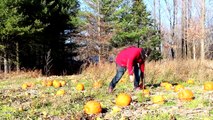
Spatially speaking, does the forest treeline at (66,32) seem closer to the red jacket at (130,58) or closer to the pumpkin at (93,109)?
the red jacket at (130,58)

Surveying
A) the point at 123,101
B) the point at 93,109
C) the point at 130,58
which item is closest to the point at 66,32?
the point at 130,58

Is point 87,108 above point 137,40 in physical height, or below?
below

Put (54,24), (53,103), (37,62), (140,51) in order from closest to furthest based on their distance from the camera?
(53,103) → (140,51) → (54,24) → (37,62)

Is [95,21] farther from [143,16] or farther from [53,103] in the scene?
[53,103]

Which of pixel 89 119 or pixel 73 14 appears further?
pixel 73 14

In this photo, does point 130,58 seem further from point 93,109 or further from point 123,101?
point 93,109

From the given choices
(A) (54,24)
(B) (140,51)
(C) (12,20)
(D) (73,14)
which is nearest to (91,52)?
(D) (73,14)

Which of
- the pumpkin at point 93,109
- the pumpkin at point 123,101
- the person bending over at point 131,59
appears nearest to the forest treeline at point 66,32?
the person bending over at point 131,59

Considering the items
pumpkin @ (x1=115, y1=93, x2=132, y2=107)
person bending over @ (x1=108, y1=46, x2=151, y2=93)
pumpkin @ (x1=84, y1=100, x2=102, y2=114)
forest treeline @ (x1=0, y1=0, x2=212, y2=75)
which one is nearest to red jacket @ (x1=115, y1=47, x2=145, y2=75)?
person bending over @ (x1=108, y1=46, x2=151, y2=93)

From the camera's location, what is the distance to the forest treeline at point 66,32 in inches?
870

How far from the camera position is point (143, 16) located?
40.1 meters

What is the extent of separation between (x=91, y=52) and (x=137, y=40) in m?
8.86

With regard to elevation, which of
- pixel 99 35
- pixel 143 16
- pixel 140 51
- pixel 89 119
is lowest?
pixel 89 119

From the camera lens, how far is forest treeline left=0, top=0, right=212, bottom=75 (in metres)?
22.1
